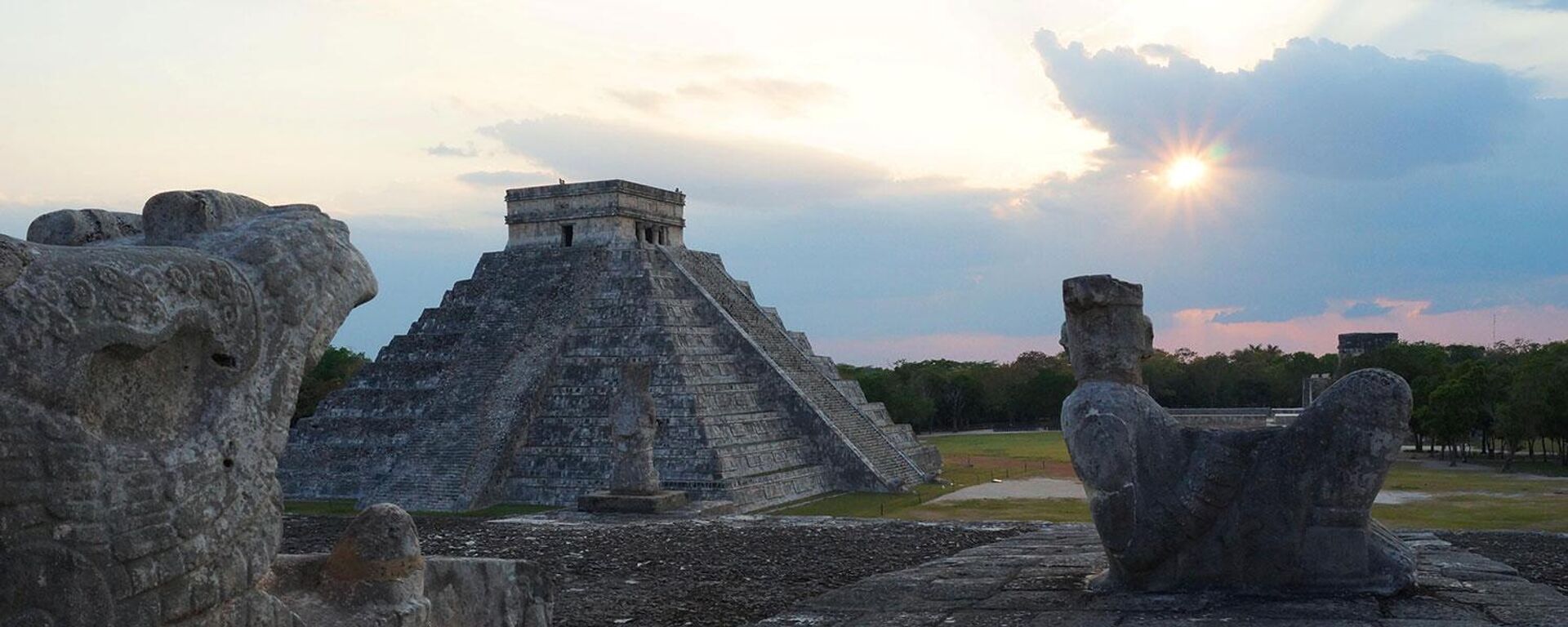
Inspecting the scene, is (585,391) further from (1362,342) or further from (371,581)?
(1362,342)

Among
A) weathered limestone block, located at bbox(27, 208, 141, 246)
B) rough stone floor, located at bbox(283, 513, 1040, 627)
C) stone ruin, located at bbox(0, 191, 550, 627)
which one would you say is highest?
weathered limestone block, located at bbox(27, 208, 141, 246)

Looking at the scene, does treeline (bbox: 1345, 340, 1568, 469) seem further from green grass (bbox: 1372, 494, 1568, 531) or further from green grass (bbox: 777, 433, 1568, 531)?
green grass (bbox: 1372, 494, 1568, 531)

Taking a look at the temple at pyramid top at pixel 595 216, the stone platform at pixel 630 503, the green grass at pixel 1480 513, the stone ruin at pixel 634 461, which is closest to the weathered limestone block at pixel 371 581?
the stone platform at pixel 630 503

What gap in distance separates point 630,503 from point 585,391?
12537 millimetres

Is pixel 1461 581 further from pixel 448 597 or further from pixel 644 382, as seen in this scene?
pixel 644 382

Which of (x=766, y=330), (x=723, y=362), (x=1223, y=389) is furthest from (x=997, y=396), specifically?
(x=723, y=362)

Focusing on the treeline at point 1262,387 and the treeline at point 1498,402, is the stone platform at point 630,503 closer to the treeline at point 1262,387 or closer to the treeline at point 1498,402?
the treeline at point 1498,402

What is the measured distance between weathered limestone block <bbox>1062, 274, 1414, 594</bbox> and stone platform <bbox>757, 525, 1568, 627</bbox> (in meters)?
0.18

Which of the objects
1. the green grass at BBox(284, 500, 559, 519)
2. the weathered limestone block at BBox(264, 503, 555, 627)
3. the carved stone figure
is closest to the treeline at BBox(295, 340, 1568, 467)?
the green grass at BBox(284, 500, 559, 519)

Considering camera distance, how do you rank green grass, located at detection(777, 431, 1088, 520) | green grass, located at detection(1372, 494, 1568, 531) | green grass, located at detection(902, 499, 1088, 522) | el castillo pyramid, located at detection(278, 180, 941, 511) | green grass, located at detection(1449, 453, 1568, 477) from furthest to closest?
1. green grass, located at detection(1449, 453, 1568, 477)
2. el castillo pyramid, located at detection(278, 180, 941, 511)
3. green grass, located at detection(777, 431, 1088, 520)
4. green grass, located at detection(902, 499, 1088, 522)
5. green grass, located at detection(1372, 494, 1568, 531)

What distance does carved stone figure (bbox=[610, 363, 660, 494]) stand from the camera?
15703 millimetres

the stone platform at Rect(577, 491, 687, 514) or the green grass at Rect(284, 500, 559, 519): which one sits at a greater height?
the stone platform at Rect(577, 491, 687, 514)

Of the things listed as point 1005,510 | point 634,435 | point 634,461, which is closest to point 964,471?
point 1005,510

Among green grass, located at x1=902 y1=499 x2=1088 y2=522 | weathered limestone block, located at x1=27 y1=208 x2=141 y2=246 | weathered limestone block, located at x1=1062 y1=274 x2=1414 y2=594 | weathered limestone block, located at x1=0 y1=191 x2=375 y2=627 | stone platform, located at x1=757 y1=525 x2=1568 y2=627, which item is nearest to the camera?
weathered limestone block, located at x1=0 y1=191 x2=375 y2=627
